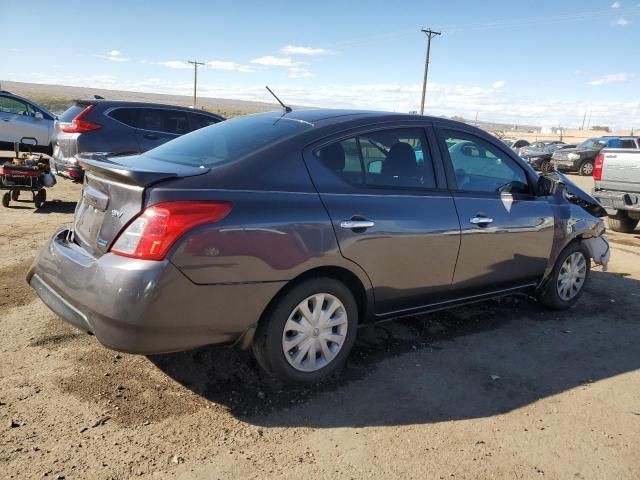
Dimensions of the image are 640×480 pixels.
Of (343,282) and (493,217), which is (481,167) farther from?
(343,282)

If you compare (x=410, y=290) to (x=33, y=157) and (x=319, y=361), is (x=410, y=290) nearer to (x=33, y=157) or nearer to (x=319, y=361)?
(x=319, y=361)

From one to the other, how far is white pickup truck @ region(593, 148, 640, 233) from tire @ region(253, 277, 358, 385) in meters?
7.35

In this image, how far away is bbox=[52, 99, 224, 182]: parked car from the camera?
870 cm

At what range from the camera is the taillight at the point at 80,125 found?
872 cm

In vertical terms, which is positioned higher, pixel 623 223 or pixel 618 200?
pixel 618 200

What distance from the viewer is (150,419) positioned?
2.90 m

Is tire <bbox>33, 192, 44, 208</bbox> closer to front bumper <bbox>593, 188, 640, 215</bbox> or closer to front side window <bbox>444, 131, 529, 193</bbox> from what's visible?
front side window <bbox>444, 131, 529, 193</bbox>

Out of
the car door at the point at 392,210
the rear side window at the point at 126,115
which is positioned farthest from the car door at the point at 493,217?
the rear side window at the point at 126,115

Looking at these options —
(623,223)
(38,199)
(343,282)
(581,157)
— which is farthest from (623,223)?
(581,157)

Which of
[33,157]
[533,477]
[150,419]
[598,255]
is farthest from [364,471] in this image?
[33,157]

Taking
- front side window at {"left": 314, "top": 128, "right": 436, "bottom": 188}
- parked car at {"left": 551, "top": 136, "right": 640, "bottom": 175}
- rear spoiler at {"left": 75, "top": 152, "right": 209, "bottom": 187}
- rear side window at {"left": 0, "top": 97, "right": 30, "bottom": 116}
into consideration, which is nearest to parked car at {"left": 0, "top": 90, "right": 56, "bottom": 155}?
rear side window at {"left": 0, "top": 97, "right": 30, "bottom": 116}

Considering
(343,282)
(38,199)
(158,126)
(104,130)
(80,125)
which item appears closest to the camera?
(343,282)

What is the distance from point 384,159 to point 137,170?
5.36 ft

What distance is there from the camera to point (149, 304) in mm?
2680
